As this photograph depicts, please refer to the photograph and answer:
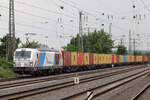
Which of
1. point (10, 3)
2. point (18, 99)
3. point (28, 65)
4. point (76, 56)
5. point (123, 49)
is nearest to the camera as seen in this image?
point (18, 99)

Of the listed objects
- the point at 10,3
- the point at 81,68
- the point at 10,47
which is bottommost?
the point at 81,68

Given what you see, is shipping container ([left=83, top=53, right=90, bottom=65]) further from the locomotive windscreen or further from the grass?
the locomotive windscreen

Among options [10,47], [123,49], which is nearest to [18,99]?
[10,47]

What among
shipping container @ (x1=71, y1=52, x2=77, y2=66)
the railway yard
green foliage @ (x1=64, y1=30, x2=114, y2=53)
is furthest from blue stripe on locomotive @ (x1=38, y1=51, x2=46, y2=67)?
green foliage @ (x1=64, y1=30, x2=114, y2=53)

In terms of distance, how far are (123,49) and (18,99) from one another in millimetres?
71022

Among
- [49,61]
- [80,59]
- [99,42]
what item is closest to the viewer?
[49,61]

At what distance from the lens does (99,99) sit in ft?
40.4

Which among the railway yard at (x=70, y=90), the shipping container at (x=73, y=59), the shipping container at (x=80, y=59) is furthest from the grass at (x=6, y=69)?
the shipping container at (x=80, y=59)

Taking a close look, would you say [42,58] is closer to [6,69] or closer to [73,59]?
[6,69]

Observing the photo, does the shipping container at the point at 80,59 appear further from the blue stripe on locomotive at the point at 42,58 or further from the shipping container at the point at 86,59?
the blue stripe on locomotive at the point at 42,58

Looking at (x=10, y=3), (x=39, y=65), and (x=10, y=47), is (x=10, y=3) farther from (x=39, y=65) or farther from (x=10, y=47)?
(x=39, y=65)

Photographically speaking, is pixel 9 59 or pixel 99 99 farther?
pixel 9 59

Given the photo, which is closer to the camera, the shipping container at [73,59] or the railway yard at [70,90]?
the railway yard at [70,90]

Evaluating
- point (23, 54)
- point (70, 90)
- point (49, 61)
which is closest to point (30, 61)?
point (23, 54)
